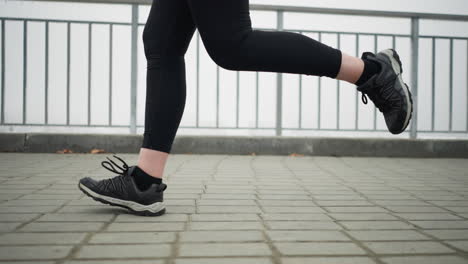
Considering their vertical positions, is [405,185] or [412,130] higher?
[412,130]

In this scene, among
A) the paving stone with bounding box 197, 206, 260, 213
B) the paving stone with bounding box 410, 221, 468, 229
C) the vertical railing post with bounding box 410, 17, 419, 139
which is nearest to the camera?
the paving stone with bounding box 410, 221, 468, 229

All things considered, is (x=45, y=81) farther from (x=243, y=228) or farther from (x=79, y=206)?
(x=243, y=228)

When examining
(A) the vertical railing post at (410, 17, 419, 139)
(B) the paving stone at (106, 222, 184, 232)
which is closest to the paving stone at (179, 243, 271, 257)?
(B) the paving stone at (106, 222, 184, 232)

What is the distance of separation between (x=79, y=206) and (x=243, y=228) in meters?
0.80

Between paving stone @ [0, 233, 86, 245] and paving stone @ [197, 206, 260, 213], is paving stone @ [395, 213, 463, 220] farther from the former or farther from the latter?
paving stone @ [0, 233, 86, 245]

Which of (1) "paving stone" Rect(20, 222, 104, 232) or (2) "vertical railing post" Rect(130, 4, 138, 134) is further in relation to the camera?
(2) "vertical railing post" Rect(130, 4, 138, 134)

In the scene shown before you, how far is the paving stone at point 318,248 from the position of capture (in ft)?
4.16

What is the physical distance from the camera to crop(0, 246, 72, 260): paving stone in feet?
3.96

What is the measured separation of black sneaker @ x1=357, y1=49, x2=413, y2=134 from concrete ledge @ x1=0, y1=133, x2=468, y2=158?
9.43ft

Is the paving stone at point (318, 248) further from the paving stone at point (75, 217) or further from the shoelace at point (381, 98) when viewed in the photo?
the paving stone at point (75, 217)

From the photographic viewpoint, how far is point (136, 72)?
4516mm

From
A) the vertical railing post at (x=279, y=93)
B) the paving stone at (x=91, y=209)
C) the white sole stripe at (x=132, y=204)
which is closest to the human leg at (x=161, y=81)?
the white sole stripe at (x=132, y=204)

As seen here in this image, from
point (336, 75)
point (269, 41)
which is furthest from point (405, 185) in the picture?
point (269, 41)

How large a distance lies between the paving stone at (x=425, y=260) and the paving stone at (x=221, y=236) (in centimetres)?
39
